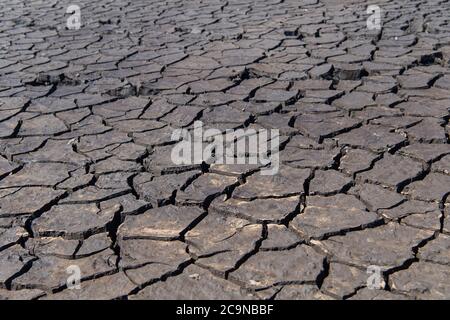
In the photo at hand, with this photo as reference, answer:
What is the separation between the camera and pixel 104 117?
4.36 m

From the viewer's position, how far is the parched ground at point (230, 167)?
2588mm

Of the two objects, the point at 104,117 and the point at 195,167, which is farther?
the point at 104,117

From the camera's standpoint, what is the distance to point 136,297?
8.05 feet

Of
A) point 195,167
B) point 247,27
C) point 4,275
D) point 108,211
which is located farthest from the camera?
point 247,27

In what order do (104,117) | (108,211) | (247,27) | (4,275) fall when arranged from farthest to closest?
(247,27) < (104,117) < (108,211) < (4,275)

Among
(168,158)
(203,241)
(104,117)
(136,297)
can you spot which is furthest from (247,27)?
(136,297)

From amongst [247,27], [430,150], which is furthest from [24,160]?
[247,27]

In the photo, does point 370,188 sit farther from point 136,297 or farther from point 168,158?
point 136,297

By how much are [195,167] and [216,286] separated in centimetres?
114

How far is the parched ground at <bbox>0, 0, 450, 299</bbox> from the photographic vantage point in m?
2.59

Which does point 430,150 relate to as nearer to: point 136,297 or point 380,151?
point 380,151

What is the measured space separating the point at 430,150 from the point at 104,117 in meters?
2.08

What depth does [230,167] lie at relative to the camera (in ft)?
11.5
